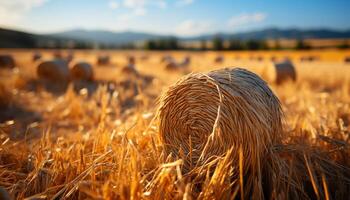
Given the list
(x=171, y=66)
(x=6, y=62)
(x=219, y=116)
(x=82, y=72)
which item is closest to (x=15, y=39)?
(x=6, y=62)

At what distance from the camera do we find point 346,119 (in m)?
4.61

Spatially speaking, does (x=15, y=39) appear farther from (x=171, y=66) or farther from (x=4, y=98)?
(x=4, y=98)

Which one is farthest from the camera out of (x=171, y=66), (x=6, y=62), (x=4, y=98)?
(x=171, y=66)

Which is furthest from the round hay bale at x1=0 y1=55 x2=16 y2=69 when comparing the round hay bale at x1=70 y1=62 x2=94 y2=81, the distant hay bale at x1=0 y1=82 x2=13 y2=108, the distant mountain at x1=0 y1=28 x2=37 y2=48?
the distant mountain at x1=0 y1=28 x2=37 y2=48

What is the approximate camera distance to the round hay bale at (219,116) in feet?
7.67

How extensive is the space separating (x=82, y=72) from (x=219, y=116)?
37.5 ft

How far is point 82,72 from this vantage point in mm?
12859

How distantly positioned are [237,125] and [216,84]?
0.35 m

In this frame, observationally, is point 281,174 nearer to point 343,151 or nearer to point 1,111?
point 343,151

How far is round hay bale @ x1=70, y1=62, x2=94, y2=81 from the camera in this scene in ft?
42.1

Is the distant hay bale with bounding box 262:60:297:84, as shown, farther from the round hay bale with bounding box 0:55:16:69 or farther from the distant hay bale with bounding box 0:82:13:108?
the round hay bale with bounding box 0:55:16:69

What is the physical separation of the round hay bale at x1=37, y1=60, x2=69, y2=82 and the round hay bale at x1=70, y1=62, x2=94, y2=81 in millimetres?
371

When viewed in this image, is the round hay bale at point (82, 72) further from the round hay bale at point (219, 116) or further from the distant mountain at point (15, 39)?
the distant mountain at point (15, 39)

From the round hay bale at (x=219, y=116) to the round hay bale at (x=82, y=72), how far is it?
10.8m
